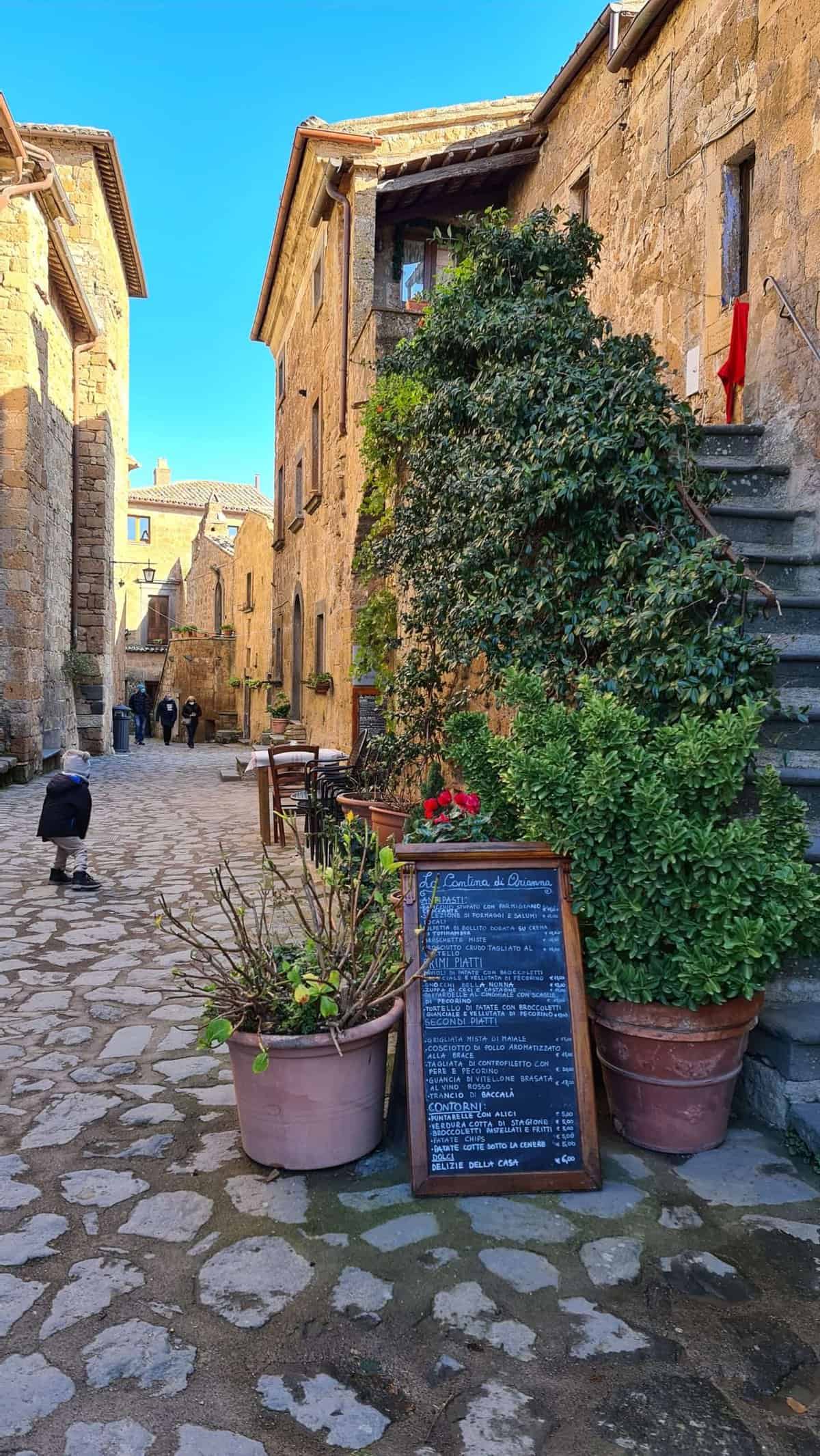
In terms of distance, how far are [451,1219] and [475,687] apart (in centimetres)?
376

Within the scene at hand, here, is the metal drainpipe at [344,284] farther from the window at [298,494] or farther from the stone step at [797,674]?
the stone step at [797,674]

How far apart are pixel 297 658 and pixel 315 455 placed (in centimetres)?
345

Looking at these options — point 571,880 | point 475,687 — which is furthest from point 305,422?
point 571,880

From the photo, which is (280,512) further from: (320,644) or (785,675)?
(785,675)

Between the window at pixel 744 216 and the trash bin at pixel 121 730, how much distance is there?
1523cm

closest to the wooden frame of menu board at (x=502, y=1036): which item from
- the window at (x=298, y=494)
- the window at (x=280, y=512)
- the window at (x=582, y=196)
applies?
the window at (x=582, y=196)

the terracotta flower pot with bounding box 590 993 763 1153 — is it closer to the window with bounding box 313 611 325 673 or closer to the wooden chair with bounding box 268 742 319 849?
the wooden chair with bounding box 268 742 319 849

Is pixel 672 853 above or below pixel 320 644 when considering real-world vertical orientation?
below

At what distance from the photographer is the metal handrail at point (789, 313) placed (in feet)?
13.7

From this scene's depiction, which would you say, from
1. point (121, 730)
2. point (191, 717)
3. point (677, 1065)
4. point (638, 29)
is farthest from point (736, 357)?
point (191, 717)

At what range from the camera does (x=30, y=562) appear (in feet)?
39.3

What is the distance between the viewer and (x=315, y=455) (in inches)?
515

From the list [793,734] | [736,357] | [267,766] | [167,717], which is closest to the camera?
[793,734]

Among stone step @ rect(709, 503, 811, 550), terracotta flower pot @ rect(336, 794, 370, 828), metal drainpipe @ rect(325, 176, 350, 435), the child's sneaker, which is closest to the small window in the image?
metal drainpipe @ rect(325, 176, 350, 435)
